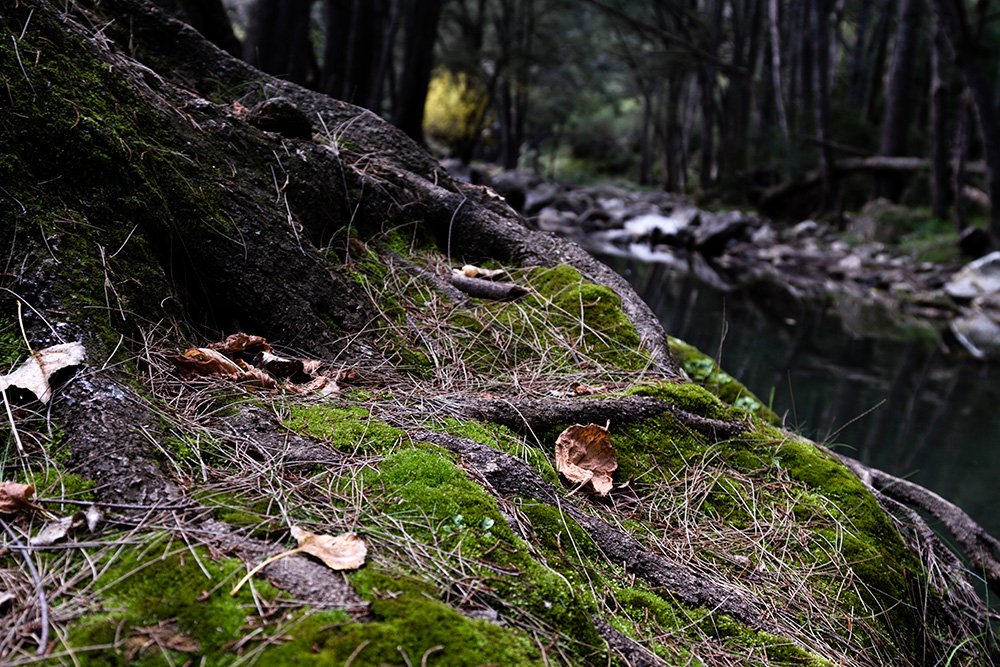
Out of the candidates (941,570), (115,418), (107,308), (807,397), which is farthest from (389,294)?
(807,397)

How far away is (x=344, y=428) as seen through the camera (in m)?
1.91

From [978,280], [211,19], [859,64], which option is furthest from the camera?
[859,64]

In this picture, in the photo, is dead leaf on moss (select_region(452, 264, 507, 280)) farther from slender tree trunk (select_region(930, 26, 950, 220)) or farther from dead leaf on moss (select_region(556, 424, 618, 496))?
slender tree trunk (select_region(930, 26, 950, 220))

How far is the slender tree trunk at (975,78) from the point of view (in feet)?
35.8

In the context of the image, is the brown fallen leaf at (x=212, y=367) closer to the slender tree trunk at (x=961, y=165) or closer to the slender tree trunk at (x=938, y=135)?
the slender tree trunk at (x=938, y=135)

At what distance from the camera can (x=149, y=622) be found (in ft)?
3.96

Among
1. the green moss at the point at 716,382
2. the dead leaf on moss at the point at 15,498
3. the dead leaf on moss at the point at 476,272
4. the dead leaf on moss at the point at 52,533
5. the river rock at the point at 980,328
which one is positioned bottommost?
the river rock at the point at 980,328

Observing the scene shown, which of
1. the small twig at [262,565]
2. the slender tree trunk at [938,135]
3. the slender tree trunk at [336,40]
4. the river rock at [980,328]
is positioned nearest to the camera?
the small twig at [262,565]

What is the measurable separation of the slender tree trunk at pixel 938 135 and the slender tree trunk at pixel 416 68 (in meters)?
7.76

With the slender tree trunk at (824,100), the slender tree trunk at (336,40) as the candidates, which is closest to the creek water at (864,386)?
the slender tree trunk at (336,40)

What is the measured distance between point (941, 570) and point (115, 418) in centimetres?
247

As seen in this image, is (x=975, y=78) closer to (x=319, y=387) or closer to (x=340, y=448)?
(x=319, y=387)

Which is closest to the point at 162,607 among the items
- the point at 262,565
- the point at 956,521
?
the point at 262,565

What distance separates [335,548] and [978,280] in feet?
44.3
